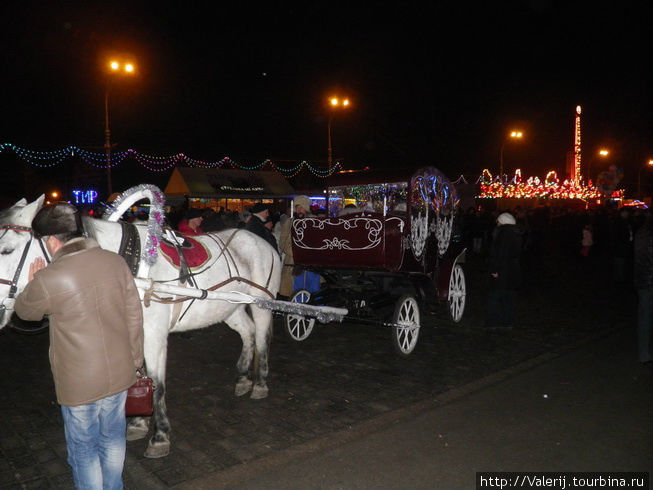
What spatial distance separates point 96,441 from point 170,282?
155 cm

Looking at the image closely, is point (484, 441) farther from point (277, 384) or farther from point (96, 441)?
point (96, 441)

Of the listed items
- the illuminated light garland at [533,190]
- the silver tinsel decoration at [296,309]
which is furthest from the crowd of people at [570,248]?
the illuminated light garland at [533,190]

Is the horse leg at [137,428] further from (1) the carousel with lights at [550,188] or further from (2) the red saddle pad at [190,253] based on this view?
(1) the carousel with lights at [550,188]

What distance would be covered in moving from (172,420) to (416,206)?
13.0 feet

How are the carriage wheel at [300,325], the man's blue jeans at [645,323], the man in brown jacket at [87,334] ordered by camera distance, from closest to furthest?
the man in brown jacket at [87,334] → the man's blue jeans at [645,323] → the carriage wheel at [300,325]

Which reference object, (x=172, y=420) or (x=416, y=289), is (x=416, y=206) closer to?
(x=416, y=289)

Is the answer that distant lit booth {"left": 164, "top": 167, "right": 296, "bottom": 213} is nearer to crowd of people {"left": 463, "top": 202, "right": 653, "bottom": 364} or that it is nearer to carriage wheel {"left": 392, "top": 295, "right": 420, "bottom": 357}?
crowd of people {"left": 463, "top": 202, "right": 653, "bottom": 364}

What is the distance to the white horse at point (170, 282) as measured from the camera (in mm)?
3037

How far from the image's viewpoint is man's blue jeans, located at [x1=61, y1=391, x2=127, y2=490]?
250 centimetres

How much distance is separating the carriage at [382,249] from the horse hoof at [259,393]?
1510mm

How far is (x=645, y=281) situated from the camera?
579cm

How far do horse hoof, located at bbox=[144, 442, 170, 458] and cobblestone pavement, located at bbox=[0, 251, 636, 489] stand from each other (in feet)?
0.20

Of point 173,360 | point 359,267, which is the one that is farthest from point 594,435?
point 173,360

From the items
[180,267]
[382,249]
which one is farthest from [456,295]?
[180,267]
